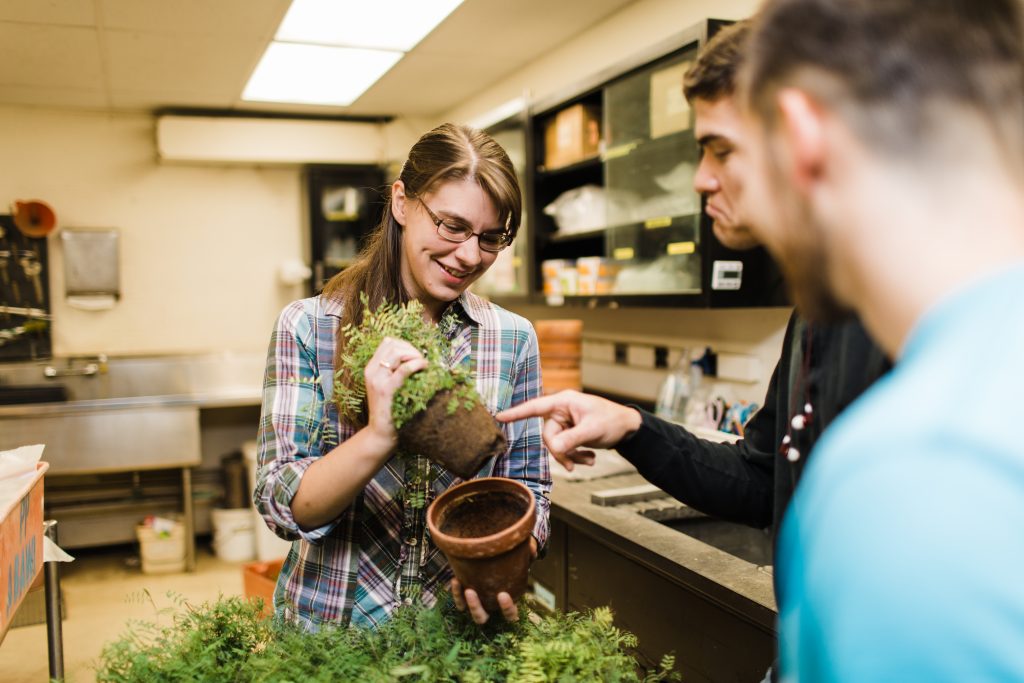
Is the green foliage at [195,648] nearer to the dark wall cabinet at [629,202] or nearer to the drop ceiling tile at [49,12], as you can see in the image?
the dark wall cabinet at [629,202]

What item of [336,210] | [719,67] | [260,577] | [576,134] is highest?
[576,134]

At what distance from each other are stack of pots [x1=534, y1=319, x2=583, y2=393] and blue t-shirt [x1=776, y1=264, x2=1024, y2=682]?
9.08ft

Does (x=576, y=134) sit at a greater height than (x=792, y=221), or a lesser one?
greater

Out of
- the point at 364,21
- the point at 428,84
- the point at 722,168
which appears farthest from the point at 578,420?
the point at 428,84

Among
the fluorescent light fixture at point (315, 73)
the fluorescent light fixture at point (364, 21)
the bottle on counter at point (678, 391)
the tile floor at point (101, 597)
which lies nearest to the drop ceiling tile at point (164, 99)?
the fluorescent light fixture at point (315, 73)

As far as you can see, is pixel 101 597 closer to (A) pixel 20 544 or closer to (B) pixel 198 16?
(A) pixel 20 544

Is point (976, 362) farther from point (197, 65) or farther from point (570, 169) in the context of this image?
point (197, 65)

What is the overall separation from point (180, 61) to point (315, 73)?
641 millimetres

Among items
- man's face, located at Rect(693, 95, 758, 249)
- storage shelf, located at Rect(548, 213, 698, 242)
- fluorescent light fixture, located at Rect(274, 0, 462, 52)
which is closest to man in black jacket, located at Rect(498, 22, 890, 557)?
man's face, located at Rect(693, 95, 758, 249)

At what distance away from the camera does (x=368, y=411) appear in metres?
1.25

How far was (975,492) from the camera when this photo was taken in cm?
43

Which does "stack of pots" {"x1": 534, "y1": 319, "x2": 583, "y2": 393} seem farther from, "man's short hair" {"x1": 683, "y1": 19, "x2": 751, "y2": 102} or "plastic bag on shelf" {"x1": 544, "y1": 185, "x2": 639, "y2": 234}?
"man's short hair" {"x1": 683, "y1": 19, "x2": 751, "y2": 102}

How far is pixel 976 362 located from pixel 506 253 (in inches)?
137

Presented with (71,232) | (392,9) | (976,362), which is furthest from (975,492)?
(71,232)
